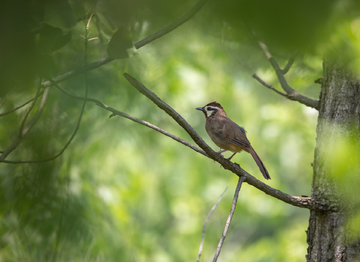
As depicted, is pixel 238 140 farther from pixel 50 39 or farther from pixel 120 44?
pixel 50 39

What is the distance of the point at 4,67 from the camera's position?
86cm

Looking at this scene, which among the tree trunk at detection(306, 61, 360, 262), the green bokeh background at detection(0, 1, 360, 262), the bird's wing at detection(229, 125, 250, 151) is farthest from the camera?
the bird's wing at detection(229, 125, 250, 151)

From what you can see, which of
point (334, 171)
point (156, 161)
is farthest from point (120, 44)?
point (156, 161)

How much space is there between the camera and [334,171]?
6.45ft

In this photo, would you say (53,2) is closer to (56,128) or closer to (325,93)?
(56,128)

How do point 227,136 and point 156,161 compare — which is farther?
point 156,161

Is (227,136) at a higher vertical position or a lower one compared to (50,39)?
higher

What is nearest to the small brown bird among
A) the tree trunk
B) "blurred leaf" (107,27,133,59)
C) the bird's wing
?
the bird's wing

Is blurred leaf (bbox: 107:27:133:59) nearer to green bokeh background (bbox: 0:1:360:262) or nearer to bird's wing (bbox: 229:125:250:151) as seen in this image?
green bokeh background (bbox: 0:1:360:262)

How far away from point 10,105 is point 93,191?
2577mm

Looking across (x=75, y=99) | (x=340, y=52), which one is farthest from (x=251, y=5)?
(x=75, y=99)

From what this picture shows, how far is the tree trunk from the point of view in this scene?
2.03 meters

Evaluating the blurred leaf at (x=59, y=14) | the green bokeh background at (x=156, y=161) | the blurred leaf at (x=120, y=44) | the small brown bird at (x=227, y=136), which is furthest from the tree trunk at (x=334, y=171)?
Result: the blurred leaf at (x=59, y=14)

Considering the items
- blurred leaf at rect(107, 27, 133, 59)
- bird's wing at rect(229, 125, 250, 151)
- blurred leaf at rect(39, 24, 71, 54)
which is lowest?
blurred leaf at rect(39, 24, 71, 54)
